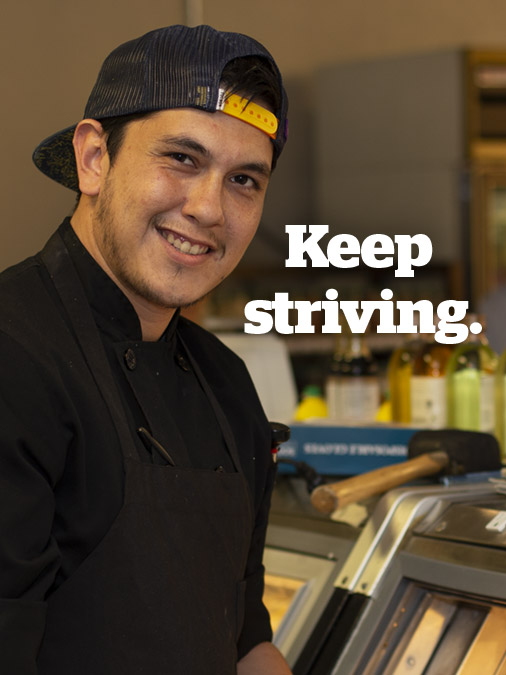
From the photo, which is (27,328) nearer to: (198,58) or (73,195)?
(198,58)

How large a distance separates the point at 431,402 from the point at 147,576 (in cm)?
110

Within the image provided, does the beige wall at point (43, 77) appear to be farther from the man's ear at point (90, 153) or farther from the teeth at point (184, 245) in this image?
the teeth at point (184, 245)

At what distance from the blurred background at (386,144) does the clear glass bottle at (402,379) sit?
98.3 inches

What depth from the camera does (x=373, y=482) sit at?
150 cm

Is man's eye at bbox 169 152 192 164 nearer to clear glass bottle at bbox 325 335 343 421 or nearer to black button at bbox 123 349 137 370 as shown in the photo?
black button at bbox 123 349 137 370

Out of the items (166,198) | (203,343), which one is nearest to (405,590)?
(203,343)

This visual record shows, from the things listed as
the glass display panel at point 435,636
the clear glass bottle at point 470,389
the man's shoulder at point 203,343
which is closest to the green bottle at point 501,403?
the clear glass bottle at point 470,389

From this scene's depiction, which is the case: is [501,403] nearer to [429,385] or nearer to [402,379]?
[429,385]

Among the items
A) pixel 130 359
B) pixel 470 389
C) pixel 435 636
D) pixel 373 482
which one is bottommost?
pixel 435 636

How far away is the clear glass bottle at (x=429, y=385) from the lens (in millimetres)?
1968

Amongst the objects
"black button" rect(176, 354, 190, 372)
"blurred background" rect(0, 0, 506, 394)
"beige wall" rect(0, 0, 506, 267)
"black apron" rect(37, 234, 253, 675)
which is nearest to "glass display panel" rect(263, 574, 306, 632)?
"black apron" rect(37, 234, 253, 675)

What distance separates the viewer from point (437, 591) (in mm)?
1352

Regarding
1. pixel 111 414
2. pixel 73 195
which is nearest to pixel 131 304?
pixel 111 414

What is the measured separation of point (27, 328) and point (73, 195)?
37.4 inches
